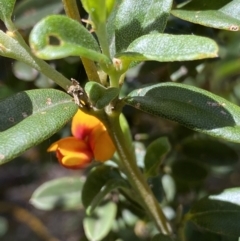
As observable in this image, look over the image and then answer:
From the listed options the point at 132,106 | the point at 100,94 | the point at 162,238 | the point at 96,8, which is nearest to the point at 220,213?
the point at 162,238

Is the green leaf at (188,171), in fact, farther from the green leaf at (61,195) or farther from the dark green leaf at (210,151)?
the green leaf at (61,195)

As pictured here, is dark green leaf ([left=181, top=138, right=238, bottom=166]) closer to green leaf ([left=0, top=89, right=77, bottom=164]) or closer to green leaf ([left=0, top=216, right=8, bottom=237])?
green leaf ([left=0, top=89, right=77, bottom=164])

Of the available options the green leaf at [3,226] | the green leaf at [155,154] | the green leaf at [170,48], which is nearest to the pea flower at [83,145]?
the green leaf at [155,154]

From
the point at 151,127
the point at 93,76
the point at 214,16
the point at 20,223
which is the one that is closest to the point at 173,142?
the point at 151,127

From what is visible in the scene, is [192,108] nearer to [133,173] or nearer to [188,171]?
[133,173]

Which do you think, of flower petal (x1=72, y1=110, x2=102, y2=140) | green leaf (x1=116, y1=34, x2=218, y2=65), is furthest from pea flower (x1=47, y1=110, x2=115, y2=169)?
green leaf (x1=116, y1=34, x2=218, y2=65)

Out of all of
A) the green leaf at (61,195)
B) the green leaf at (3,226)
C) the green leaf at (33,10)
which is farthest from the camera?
the green leaf at (3,226)
